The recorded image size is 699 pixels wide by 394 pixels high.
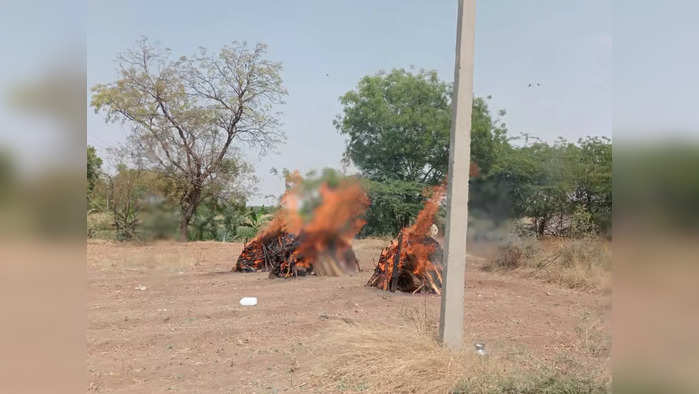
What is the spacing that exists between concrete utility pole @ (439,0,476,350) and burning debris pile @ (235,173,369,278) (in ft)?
10.5

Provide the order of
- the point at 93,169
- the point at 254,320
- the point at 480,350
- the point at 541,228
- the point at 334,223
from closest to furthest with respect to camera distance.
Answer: the point at 480,350 → the point at 254,320 → the point at 93,169 → the point at 541,228 → the point at 334,223

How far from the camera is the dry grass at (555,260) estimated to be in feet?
20.7

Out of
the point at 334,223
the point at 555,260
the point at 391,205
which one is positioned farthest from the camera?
the point at 391,205

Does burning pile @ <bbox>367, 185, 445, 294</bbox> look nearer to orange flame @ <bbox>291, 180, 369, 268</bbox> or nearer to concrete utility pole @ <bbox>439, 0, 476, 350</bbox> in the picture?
orange flame @ <bbox>291, 180, 369, 268</bbox>

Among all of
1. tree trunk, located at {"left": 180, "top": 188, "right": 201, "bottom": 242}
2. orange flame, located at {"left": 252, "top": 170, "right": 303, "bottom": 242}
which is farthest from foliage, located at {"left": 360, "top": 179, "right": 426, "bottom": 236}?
tree trunk, located at {"left": 180, "top": 188, "right": 201, "bottom": 242}

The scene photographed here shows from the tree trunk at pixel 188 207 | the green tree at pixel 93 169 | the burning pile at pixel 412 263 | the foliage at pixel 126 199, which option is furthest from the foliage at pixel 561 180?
the green tree at pixel 93 169

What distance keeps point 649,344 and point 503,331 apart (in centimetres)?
286

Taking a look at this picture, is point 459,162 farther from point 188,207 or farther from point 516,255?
point 188,207

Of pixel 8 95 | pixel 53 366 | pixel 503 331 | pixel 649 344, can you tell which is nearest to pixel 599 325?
pixel 503 331

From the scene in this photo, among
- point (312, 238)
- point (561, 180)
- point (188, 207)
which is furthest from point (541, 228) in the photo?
point (188, 207)

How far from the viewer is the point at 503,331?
188 inches

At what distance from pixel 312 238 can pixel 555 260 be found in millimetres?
3481

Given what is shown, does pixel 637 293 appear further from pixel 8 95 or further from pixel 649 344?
pixel 8 95

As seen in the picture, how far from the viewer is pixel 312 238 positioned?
24.3 feet
